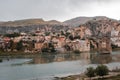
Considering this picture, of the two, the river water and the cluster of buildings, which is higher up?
the cluster of buildings

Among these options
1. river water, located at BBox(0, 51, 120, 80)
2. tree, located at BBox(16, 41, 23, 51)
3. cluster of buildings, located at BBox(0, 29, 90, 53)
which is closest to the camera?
river water, located at BBox(0, 51, 120, 80)

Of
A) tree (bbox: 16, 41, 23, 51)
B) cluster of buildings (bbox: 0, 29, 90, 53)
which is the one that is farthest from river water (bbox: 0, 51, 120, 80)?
cluster of buildings (bbox: 0, 29, 90, 53)

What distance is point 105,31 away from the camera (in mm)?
196625

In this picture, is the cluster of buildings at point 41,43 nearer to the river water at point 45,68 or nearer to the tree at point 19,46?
the tree at point 19,46

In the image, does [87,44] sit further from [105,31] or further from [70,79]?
[70,79]

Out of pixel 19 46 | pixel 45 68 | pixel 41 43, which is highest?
pixel 41 43

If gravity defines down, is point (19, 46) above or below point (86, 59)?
above

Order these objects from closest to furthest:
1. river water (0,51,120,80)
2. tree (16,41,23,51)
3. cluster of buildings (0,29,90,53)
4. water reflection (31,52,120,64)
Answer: river water (0,51,120,80) < water reflection (31,52,120,64) < tree (16,41,23,51) < cluster of buildings (0,29,90,53)

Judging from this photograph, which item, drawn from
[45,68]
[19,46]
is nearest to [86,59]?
[45,68]

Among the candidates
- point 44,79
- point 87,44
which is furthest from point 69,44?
point 44,79

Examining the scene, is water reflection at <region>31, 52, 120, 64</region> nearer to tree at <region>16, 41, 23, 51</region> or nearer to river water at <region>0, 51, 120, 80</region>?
river water at <region>0, 51, 120, 80</region>

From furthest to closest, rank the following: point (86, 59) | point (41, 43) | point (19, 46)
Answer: point (41, 43) < point (19, 46) < point (86, 59)

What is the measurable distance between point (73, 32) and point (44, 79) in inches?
5074

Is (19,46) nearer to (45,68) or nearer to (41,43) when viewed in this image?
(41,43)
